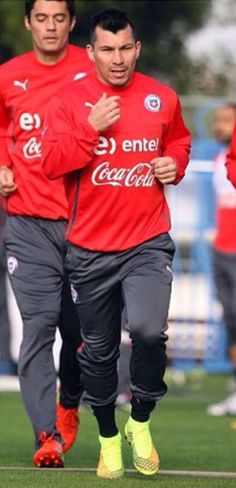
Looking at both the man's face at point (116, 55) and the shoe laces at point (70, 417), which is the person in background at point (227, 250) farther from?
the man's face at point (116, 55)

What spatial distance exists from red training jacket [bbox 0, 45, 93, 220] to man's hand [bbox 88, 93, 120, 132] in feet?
3.59

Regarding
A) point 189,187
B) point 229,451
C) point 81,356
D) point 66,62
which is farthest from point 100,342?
point 189,187

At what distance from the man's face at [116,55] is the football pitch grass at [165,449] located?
2.08 m

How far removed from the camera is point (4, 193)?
34.0 ft

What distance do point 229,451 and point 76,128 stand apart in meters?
3.36

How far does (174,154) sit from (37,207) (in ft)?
3.55

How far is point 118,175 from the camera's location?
9383 mm

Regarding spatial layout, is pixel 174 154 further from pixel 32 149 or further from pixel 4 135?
pixel 4 135

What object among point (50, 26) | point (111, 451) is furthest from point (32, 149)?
point (111, 451)

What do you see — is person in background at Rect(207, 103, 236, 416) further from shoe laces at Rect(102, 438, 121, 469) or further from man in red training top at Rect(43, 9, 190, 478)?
man in red training top at Rect(43, 9, 190, 478)

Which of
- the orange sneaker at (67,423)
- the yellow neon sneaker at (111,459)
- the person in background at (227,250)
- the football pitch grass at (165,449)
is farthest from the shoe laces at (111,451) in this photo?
the person in background at (227,250)

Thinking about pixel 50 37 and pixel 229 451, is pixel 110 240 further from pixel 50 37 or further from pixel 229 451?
pixel 229 451

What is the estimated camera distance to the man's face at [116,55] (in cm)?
935

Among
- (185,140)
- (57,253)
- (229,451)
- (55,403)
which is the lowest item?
(229,451)
